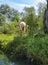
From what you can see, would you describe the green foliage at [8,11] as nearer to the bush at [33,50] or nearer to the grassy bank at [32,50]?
the grassy bank at [32,50]

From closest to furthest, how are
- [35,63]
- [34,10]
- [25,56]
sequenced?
1. [35,63]
2. [25,56]
3. [34,10]

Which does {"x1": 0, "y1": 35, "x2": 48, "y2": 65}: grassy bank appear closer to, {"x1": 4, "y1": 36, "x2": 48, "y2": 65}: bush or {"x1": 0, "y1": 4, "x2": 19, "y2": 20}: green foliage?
{"x1": 4, "y1": 36, "x2": 48, "y2": 65}: bush

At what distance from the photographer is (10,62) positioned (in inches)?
669

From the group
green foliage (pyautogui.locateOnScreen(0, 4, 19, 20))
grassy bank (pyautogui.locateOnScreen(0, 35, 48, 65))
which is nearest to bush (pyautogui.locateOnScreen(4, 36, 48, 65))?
grassy bank (pyautogui.locateOnScreen(0, 35, 48, 65))

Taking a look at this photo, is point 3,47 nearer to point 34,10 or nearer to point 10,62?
point 10,62

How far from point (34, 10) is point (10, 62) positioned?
15.9 m

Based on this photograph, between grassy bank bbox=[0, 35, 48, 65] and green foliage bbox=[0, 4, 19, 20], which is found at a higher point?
grassy bank bbox=[0, 35, 48, 65]

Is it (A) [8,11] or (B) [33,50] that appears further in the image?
(A) [8,11]

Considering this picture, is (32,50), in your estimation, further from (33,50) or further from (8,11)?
(8,11)

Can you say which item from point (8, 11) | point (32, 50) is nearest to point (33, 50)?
point (32, 50)

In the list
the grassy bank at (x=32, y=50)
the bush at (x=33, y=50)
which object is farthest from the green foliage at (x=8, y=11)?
the bush at (x=33, y=50)

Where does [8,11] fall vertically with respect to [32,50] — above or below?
below

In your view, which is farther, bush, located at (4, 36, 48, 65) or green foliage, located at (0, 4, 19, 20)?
green foliage, located at (0, 4, 19, 20)

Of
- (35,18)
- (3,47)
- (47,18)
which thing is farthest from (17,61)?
(35,18)
